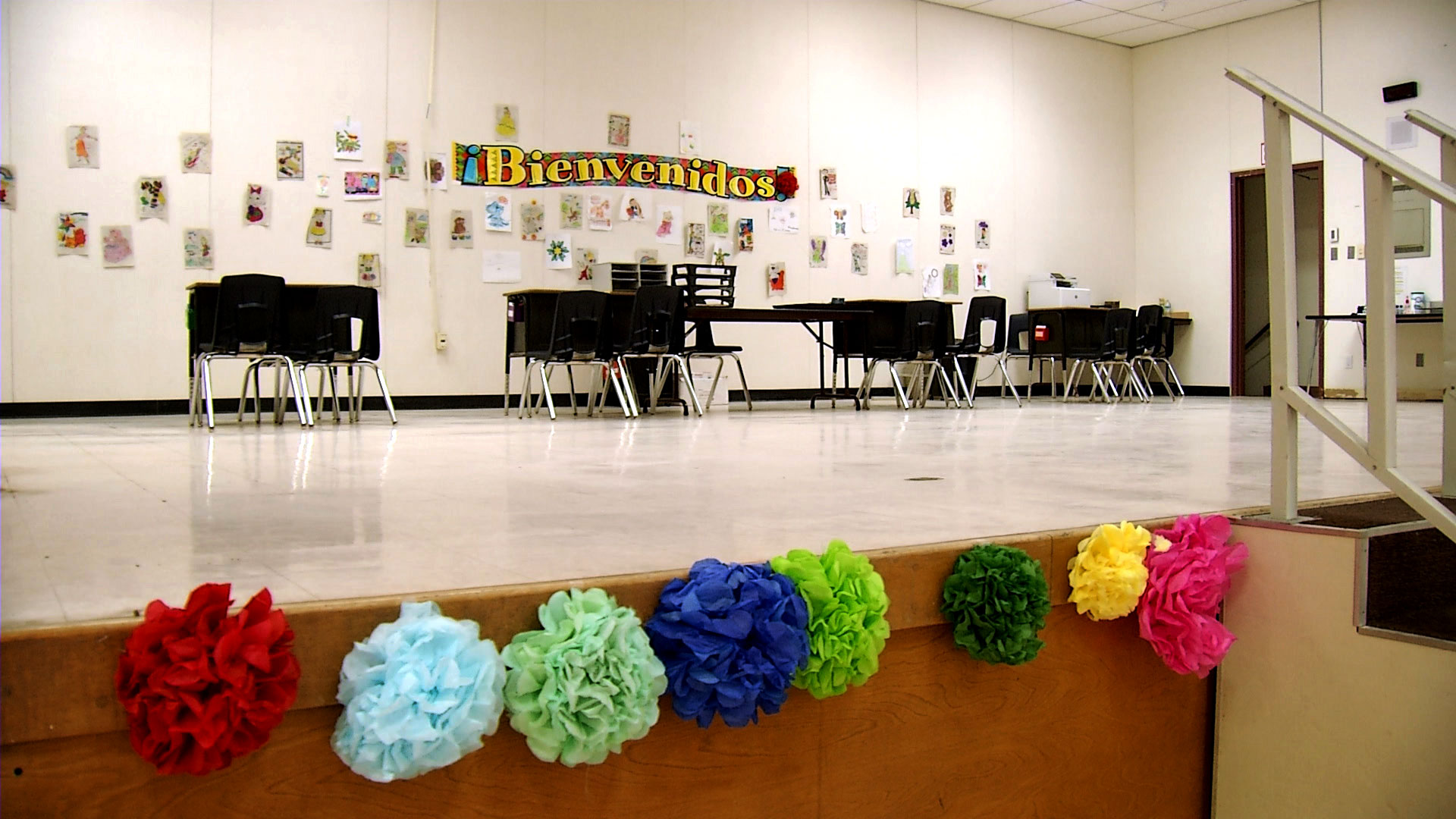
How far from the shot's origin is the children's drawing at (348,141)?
25.1 feet

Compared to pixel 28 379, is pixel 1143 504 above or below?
below

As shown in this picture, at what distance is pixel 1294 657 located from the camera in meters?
1.90

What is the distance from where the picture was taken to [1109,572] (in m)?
1.74

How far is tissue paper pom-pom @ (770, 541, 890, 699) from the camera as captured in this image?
1.43 m

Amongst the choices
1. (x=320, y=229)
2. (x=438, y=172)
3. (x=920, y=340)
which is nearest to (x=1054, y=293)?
(x=920, y=340)

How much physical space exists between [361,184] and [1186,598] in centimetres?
706

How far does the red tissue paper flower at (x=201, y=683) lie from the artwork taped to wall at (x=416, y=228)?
7.12 m

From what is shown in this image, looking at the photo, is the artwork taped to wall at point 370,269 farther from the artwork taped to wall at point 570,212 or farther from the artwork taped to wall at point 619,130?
the artwork taped to wall at point 619,130

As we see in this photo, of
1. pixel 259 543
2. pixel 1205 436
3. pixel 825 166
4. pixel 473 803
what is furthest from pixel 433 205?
pixel 473 803

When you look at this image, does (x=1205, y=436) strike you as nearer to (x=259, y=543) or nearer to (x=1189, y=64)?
(x=259, y=543)

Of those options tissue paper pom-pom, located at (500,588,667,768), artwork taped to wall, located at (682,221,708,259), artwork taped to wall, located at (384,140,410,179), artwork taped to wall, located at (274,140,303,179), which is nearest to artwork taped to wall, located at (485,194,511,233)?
artwork taped to wall, located at (384,140,410,179)

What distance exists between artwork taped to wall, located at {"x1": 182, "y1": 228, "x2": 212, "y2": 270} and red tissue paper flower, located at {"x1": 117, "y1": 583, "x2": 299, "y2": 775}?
6.97 m

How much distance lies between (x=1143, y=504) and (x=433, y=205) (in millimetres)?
6705

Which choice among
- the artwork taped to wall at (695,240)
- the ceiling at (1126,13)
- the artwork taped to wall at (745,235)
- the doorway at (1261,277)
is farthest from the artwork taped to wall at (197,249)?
the doorway at (1261,277)
